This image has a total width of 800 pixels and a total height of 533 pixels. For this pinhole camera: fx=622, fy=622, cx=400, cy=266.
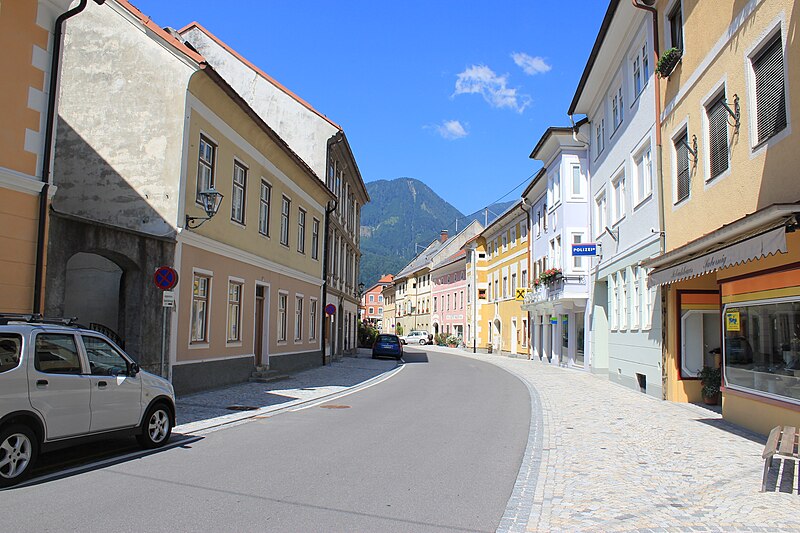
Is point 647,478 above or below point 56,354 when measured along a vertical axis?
below

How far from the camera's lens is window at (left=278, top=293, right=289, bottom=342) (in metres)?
23.1

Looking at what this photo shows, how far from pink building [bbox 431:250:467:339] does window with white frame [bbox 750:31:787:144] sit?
49.4 m

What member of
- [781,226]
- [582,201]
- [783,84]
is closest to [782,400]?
[781,226]

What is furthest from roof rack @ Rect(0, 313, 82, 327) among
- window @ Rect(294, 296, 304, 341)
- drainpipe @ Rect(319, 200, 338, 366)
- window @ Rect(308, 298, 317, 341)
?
drainpipe @ Rect(319, 200, 338, 366)

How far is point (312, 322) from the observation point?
2830 cm

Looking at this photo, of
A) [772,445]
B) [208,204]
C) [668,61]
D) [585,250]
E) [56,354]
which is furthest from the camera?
[585,250]

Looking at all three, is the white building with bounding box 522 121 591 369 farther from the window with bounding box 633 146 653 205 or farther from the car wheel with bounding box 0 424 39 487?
the car wheel with bounding box 0 424 39 487

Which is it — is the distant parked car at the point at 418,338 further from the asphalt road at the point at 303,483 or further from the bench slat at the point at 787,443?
the bench slat at the point at 787,443

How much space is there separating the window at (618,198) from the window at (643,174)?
1.93 m

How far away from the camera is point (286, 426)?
1147 centimetres

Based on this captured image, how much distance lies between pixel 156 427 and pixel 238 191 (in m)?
11.0

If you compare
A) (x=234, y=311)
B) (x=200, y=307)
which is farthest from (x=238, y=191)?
(x=200, y=307)

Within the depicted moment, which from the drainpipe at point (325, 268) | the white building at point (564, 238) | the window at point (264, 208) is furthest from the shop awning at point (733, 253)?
the drainpipe at point (325, 268)

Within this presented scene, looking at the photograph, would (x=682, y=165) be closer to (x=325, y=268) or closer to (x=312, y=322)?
(x=312, y=322)
